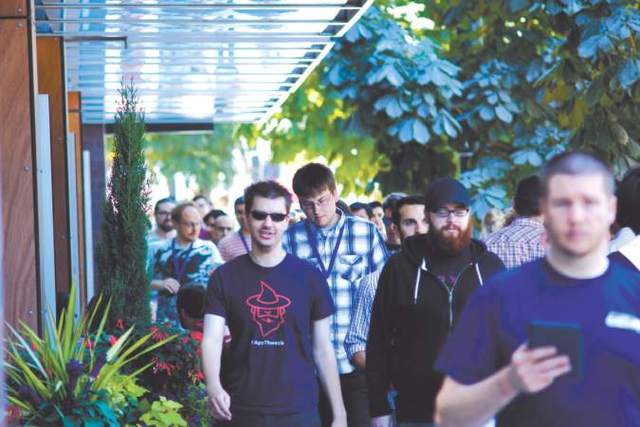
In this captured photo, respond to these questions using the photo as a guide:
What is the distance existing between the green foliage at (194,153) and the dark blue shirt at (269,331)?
34.4 meters

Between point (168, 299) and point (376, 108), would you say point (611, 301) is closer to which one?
point (168, 299)

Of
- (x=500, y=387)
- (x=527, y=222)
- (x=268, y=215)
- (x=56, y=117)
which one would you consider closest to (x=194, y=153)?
(x=56, y=117)

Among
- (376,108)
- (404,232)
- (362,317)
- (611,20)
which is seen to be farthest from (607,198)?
(376,108)

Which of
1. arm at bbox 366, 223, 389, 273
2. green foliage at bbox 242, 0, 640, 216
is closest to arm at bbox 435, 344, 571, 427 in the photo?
arm at bbox 366, 223, 389, 273

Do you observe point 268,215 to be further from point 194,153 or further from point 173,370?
point 194,153

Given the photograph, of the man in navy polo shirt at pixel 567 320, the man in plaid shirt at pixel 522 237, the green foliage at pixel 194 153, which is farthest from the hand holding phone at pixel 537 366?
the green foliage at pixel 194 153

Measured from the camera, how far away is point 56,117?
503 inches

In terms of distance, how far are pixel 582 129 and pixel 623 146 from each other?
0.45 meters

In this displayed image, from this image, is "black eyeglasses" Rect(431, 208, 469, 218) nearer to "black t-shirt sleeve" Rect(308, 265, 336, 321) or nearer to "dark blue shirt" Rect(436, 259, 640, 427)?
"black t-shirt sleeve" Rect(308, 265, 336, 321)

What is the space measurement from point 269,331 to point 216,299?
324mm

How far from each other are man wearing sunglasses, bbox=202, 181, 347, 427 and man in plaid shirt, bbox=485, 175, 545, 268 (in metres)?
1.85

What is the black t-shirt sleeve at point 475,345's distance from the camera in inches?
162

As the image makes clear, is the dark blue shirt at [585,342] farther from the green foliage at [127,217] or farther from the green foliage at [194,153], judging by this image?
the green foliage at [194,153]

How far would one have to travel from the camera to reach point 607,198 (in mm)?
4035
